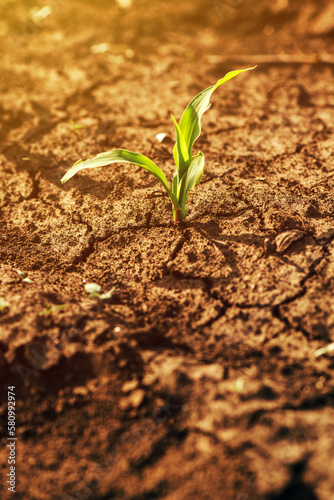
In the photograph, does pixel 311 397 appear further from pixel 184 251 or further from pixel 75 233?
pixel 75 233

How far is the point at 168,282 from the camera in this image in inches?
55.6

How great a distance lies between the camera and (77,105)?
233 cm

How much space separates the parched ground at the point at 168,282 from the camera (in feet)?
3.24

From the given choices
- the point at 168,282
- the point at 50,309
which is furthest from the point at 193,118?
the point at 50,309

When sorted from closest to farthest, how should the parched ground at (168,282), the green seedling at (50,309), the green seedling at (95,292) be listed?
1. the parched ground at (168,282)
2. the green seedling at (50,309)
3. the green seedling at (95,292)

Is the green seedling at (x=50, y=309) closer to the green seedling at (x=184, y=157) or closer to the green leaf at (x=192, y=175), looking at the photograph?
the green seedling at (x=184, y=157)

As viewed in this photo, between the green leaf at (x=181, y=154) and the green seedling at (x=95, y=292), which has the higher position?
the green leaf at (x=181, y=154)

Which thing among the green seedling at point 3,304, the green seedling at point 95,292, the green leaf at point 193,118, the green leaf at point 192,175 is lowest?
the green seedling at point 3,304

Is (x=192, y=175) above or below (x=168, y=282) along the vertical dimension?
above

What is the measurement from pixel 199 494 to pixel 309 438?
303 mm

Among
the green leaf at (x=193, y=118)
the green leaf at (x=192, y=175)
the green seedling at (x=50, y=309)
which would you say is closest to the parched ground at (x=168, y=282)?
the green seedling at (x=50, y=309)

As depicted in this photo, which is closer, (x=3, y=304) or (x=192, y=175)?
(x=3, y=304)

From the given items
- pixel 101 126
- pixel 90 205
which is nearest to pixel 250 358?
pixel 90 205

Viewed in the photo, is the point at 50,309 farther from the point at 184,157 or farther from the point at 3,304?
the point at 184,157
